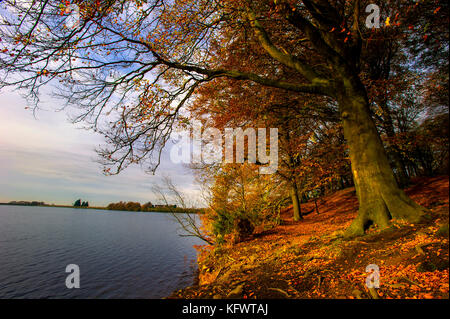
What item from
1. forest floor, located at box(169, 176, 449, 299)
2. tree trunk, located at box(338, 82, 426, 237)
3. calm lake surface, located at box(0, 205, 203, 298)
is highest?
tree trunk, located at box(338, 82, 426, 237)

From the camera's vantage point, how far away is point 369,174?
181 inches

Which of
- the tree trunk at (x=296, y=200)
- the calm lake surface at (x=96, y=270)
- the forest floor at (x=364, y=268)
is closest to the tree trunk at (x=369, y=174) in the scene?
the forest floor at (x=364, y=268)

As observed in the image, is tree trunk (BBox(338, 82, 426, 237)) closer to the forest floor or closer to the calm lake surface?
the forest floor

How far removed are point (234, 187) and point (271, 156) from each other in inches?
118

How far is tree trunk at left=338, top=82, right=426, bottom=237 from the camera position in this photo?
419 cm

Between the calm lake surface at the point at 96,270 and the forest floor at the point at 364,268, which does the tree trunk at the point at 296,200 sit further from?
the forest floor at the point at 364,268

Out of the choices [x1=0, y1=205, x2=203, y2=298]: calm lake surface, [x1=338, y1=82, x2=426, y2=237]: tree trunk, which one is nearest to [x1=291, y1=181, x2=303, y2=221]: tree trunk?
[x1=0, y1=205, x2=203, y2=298]: calm lake surface

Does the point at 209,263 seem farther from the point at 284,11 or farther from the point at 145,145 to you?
the point at 284,11

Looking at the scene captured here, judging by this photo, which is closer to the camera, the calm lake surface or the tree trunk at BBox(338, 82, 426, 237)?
the tree trunk at BBox(338, 82, 426, 237)

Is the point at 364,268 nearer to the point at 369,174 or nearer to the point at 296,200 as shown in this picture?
the point at 369,174

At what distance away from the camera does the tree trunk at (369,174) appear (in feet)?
13.8

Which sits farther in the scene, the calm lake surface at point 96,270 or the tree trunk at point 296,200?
the tree trunk at point 296,200

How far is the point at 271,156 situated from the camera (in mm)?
11781
